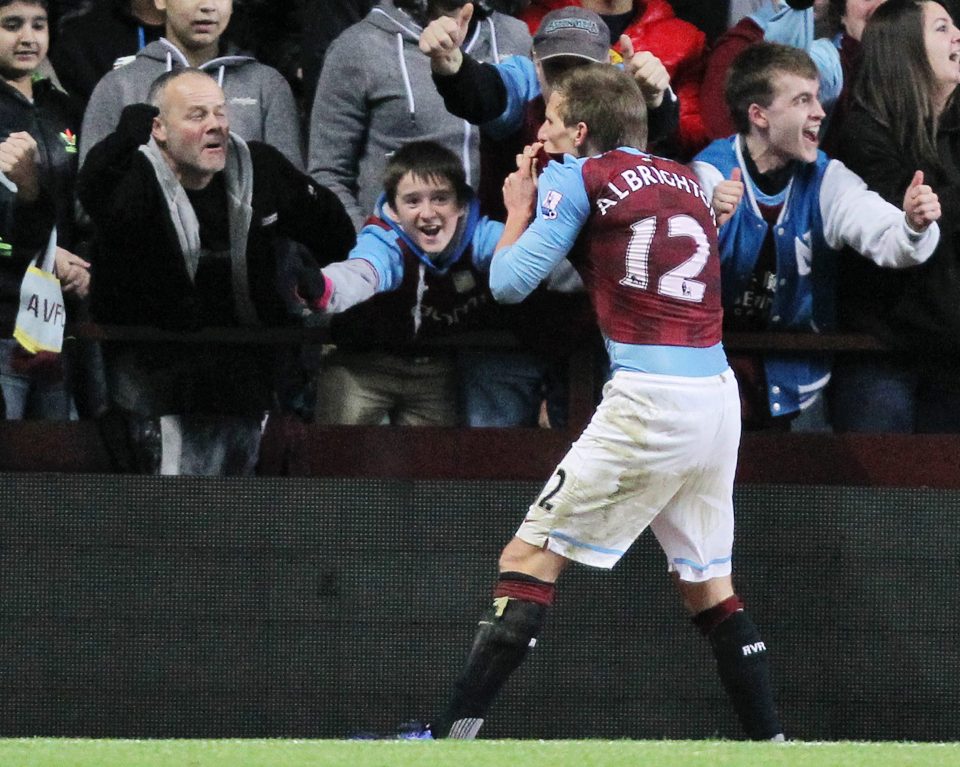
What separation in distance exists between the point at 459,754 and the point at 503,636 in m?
0.63

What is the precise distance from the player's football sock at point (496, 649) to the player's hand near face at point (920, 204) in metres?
1.62

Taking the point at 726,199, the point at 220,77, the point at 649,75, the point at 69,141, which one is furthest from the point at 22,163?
the point at 726,199

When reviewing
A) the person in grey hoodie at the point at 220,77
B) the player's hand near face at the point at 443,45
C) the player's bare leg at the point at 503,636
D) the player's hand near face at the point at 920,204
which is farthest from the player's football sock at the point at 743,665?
the person in grey hoodie at the point at 220,77

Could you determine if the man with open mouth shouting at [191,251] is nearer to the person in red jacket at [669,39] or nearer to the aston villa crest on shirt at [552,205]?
the aston villa crest on shirt at [552,205]

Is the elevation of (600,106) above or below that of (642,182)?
above

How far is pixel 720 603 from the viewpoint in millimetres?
4789

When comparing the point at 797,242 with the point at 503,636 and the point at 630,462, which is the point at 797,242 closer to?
the point at 630,462

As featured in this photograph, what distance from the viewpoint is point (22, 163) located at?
209 inches

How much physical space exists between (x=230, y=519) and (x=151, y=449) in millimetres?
325

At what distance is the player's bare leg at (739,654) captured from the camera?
4770mm

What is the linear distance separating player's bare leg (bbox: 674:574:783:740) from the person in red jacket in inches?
67.3

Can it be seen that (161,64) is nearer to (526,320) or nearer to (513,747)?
(526,320)

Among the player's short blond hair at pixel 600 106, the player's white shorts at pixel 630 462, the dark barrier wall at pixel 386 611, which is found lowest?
the dark barrier wall at pixel 386 611

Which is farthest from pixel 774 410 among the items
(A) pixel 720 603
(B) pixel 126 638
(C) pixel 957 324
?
(B) pixel 126 638
